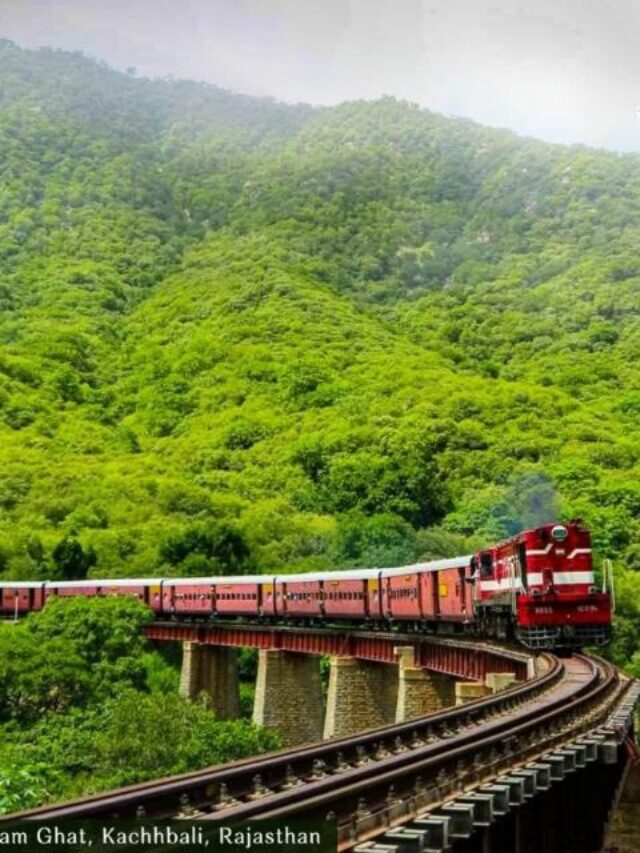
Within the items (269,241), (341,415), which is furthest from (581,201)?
(341,415)

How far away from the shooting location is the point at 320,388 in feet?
454

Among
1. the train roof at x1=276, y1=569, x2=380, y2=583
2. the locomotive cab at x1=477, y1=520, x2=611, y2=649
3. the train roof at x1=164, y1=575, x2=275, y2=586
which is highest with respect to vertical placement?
the train roof at x1=164, y1=575, x2=275, y2=586

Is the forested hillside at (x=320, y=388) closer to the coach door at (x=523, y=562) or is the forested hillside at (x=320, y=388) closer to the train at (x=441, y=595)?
the train at (x=441, y=595)

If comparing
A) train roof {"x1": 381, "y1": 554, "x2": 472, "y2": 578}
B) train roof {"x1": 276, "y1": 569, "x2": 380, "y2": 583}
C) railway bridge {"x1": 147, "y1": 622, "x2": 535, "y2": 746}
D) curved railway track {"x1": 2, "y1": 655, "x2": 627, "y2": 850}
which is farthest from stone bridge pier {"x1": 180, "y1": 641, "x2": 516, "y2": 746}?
curved railway track {"x1": 2, "y1": 655, "x2": 627, "y2": 850}

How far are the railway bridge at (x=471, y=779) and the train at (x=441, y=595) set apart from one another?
3.48ft

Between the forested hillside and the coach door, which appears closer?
A: the coach door

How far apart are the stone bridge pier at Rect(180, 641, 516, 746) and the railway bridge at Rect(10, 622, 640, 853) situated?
3.39m

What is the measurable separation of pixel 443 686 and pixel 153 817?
29196mm

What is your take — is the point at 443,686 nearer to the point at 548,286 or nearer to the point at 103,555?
the point at 103,555

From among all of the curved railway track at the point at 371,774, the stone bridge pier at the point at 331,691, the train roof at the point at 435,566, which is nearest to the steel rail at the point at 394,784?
the curved railway track at the point at 371,774

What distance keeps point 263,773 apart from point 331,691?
32619 millimetres

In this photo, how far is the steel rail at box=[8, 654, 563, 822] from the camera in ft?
38.7

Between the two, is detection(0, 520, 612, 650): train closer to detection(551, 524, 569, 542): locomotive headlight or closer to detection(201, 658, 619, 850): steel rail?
detection(551, 524, 569, 542): locomotive headlight

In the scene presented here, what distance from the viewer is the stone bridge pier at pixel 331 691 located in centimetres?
4000
